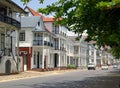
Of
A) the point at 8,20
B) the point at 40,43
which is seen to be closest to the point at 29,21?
the point at 40,43

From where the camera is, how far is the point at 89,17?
19.6 meters

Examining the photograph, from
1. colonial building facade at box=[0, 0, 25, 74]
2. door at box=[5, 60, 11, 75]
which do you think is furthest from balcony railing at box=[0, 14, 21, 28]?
door at box=[5, 60, 11, 75]

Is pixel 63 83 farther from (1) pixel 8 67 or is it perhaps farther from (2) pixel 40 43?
(2) pixel 40 43

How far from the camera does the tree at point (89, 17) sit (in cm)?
1855

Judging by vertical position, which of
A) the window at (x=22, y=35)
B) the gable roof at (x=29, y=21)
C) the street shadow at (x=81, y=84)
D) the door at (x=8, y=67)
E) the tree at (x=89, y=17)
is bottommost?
the street shadow at (x=81, y=84)

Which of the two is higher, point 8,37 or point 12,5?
point 12,5

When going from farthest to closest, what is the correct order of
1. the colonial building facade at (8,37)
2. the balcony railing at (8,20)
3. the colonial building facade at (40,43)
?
the colonial building facade at (40,43), the colonial building facade at (8,37), the balcony railing at (8,20)

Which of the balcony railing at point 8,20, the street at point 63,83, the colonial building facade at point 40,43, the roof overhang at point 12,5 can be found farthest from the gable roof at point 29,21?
the street at point 63,83

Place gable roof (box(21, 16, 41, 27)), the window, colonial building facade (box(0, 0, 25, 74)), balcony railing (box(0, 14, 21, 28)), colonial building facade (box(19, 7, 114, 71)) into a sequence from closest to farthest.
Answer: balcony railing (box(0, 14, 21, 28)) < colonial building facade (box(0, 0, 25, 74)) < colonial building facade (box(19, 7, 114, 71)) < the window < gable roof (box(21, 16, 41, 27))

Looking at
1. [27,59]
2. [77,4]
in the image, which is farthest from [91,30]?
[27,59]

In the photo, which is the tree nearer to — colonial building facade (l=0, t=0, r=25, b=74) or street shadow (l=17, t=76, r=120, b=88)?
street shadow (l=17, t=76, r=120, b=88)

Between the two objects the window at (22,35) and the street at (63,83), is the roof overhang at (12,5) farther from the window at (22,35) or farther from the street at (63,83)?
the window at (22,35)

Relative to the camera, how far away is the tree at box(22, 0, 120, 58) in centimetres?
1855

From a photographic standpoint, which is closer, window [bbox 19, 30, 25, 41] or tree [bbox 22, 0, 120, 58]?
tree [bbox 22, 0, 120, 58]
